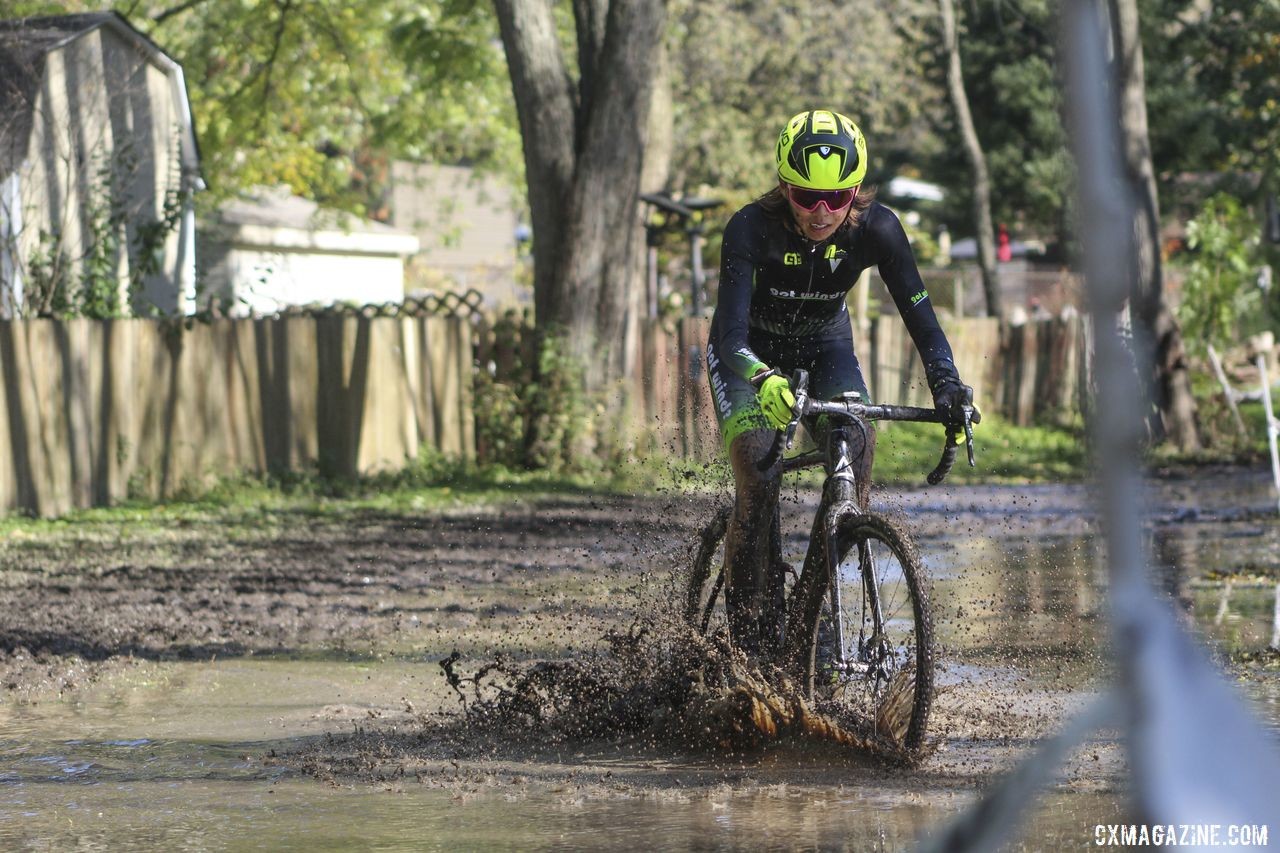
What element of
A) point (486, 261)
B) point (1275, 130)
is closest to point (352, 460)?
point (1275, 130)

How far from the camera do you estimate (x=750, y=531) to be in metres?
6.01

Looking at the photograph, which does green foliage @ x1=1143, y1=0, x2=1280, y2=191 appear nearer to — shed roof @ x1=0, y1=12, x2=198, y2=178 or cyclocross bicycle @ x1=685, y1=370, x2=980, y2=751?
shed roof @ x1=0, y1=12, x2=198, y2=178

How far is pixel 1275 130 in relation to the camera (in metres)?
46.6

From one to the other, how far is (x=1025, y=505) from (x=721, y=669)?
9.62m

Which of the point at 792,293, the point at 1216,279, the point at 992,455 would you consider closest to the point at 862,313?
the point at 992,455

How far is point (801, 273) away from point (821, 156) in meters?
0.52

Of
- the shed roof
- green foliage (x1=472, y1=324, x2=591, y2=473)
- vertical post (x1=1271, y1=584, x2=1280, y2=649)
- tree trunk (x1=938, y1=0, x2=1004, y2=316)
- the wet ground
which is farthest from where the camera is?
tree trunk (x1=938, y1=0, x2=1004, y2=316)

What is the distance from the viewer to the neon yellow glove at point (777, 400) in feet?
18.1

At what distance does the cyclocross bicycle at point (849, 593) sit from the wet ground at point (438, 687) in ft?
0.81

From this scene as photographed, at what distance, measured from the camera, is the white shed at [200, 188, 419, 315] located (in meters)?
31.1

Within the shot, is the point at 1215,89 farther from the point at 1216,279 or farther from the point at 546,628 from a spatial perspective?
the point at 546,628

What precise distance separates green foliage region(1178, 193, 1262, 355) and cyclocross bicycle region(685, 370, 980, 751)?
594 inches

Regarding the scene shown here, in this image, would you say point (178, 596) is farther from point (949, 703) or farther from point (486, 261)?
point (486, 261)
